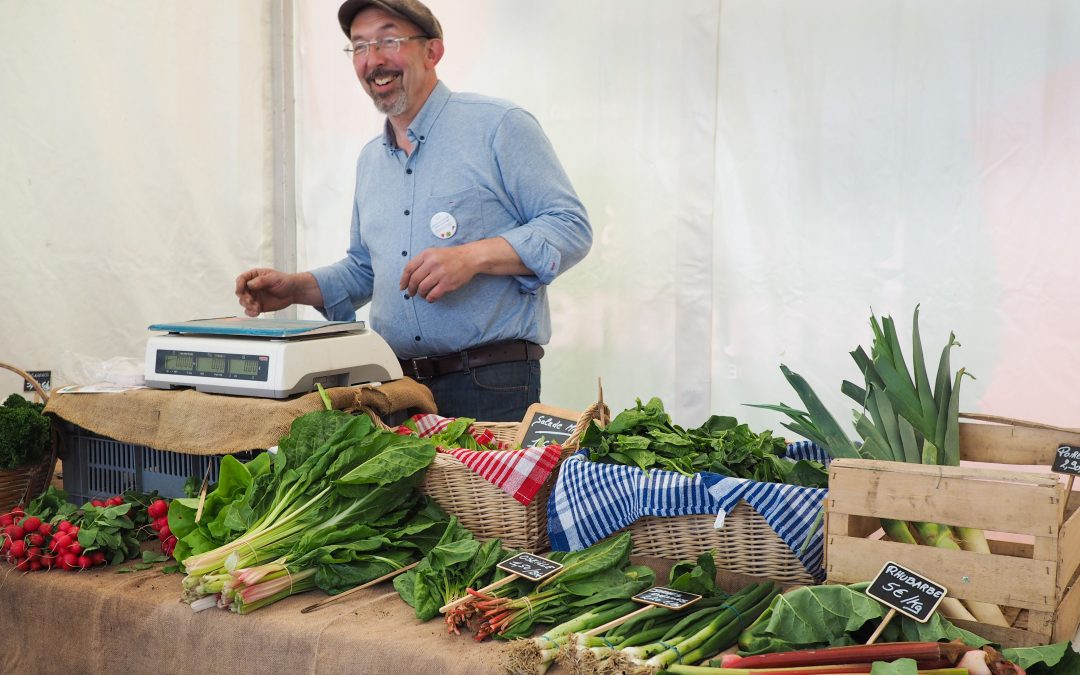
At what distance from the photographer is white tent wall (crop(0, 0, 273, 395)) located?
379cm

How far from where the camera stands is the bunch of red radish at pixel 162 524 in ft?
7.11

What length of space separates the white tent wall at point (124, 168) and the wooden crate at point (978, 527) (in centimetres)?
335

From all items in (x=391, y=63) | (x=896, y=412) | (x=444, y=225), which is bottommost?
(x=896, y=412)

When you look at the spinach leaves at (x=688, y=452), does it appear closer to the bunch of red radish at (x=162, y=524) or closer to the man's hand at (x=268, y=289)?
the bunch of red radish at (x=162, y=524)

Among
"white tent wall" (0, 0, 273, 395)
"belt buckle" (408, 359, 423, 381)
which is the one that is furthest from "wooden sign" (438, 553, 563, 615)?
"white tent wall" (0, 0, 273, 395)

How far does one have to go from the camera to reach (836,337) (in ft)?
12.3

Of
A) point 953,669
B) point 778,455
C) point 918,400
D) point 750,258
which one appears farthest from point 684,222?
point 953,669

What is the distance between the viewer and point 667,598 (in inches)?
66.9

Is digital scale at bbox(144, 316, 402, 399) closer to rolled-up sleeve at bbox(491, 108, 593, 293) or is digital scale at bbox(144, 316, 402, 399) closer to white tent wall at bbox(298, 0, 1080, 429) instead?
rolled-up sleeve at bbox(491, 108, 593, 293)

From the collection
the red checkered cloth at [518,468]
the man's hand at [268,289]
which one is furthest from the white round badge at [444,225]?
the red checkered cloth at [518,468]

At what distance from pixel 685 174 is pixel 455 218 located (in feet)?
4.02

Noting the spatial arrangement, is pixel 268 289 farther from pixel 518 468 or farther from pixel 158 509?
pixel 518 468

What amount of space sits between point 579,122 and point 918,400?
2600 millimetres

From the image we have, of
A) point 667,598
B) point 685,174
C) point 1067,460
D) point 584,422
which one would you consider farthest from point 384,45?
point 1067,460
